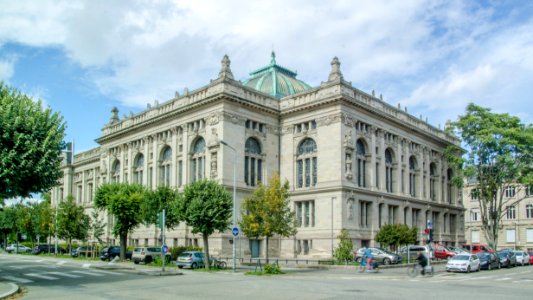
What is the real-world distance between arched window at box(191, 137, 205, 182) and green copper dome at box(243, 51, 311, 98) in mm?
12574

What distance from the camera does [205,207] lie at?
4056cm

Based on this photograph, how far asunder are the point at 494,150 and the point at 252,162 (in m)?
27.6

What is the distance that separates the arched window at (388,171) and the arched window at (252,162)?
1538cm

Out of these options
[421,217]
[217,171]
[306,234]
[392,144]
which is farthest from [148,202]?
[421,217]

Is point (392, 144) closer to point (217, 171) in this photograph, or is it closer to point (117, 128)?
point (217, 171)

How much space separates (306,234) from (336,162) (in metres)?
8.34

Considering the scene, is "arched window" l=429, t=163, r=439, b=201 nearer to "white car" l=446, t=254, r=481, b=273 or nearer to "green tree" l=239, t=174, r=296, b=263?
"white car" l=446, t=254, r=481, b=273

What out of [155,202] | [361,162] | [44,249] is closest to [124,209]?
[155,202]

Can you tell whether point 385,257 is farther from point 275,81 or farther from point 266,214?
point 275,81

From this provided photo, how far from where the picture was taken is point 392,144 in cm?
6406

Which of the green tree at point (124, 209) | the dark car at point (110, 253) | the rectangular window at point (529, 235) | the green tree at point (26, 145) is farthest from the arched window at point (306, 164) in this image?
the rectangular window at point (529, 235)

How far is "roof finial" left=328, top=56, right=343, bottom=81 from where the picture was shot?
185ft

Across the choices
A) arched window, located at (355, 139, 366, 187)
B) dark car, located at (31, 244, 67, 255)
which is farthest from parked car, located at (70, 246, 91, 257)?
arched window, located at (355, 139, 366, 187)

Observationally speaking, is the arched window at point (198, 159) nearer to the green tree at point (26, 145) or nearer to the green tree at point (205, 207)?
the green tree at point (205, 207)
